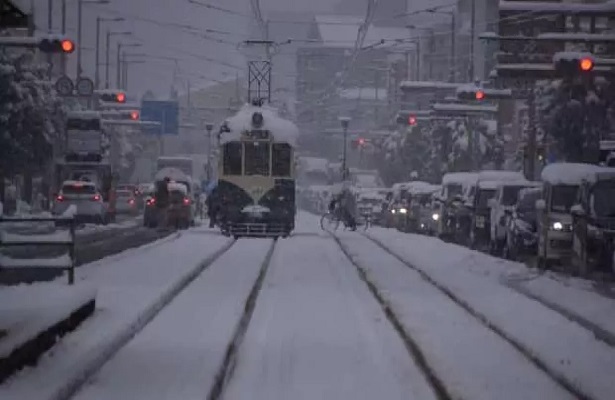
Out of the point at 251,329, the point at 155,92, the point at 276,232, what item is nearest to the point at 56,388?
the point at 251,329

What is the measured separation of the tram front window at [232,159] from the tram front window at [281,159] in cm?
109

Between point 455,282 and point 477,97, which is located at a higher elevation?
point 477,97

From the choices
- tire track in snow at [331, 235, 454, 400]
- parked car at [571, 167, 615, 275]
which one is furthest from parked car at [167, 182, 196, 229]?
tire track in snow at [331, 235, 454, 400]

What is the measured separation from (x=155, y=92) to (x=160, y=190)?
104032 mm

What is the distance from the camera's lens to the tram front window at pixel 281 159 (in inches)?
1586

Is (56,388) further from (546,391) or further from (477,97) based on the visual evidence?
(477,97)

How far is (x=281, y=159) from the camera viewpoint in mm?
40469

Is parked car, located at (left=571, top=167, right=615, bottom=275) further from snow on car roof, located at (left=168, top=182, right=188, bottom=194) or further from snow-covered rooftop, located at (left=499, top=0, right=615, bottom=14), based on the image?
snow on car roof, located at (left=168, top=182, right=188, bottom=194)

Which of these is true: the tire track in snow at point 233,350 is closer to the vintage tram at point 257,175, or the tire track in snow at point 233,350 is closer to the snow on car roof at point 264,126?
the vintage tram at point 257,175

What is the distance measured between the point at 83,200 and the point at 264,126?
46.8ft

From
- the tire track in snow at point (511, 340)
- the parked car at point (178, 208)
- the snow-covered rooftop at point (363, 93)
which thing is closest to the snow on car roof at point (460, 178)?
the parked car at point (178, 208)

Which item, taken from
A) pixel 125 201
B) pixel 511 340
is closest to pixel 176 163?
pixel 125 201

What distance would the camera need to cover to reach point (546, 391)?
10.5 m

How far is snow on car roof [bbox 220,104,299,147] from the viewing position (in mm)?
40688
